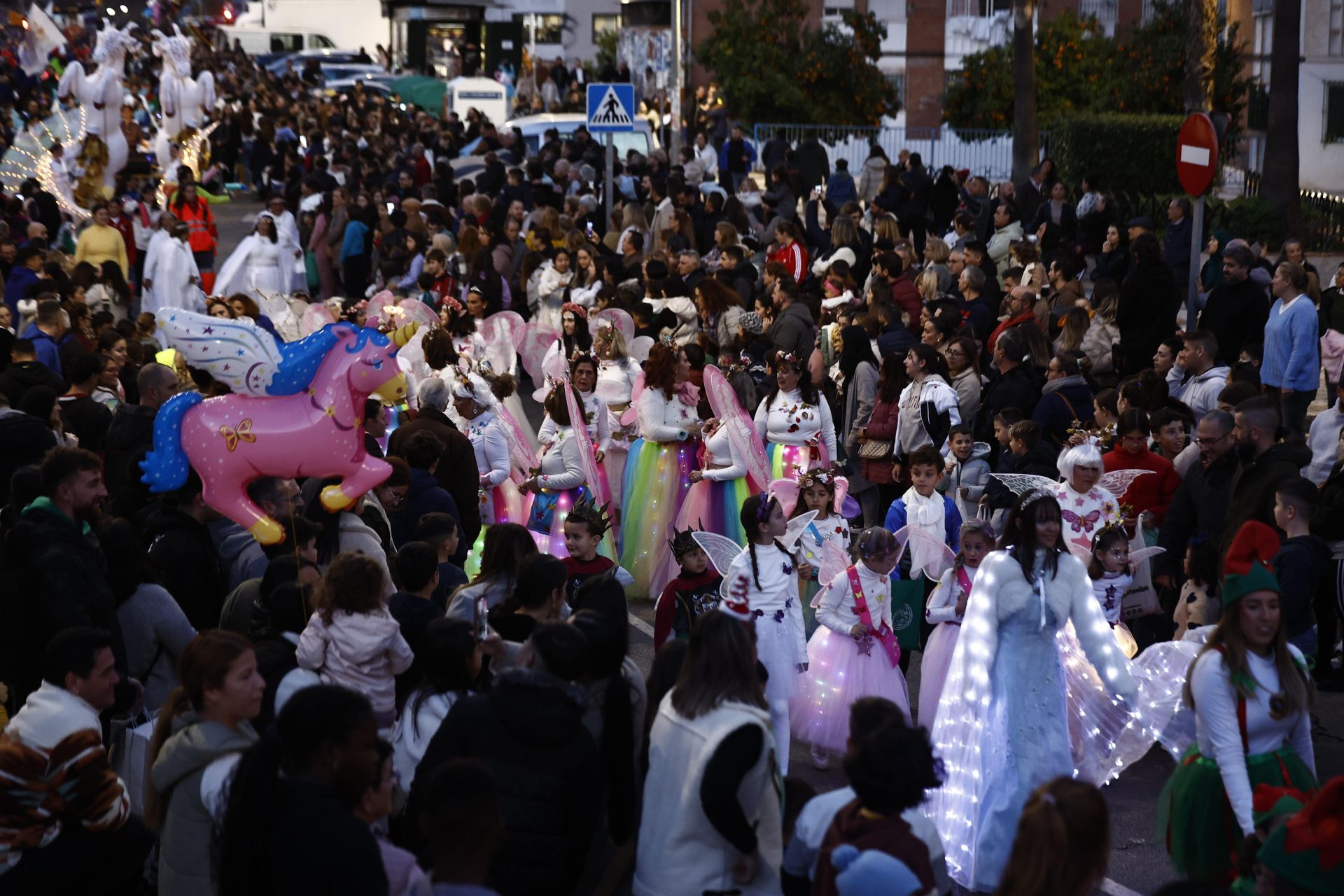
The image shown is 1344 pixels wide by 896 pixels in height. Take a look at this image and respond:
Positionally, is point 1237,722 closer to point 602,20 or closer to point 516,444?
point 516,444

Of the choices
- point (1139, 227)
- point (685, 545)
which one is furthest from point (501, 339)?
point (1139, 227)

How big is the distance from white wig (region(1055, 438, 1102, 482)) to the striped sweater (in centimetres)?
507

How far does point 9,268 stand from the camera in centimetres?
1494

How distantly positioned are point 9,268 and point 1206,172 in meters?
10.6

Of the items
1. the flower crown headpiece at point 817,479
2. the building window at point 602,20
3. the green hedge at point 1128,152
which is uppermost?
the building window at point 602,20

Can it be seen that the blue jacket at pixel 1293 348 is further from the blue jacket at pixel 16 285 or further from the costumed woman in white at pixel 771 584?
the blue jacket at pixel 16 285

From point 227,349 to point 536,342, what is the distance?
4814 millimetres

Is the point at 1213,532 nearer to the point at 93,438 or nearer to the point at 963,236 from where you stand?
the point at 93,438

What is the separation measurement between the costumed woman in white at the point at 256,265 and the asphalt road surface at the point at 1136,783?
10.1 meters

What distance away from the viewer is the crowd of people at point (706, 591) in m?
4.45

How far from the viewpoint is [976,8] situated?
138 ft

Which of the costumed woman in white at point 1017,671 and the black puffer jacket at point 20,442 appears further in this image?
the black puffer jacket at point 20,442

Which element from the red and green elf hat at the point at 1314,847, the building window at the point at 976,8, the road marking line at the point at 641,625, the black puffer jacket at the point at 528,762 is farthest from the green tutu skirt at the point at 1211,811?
the building window at the point at 976,8

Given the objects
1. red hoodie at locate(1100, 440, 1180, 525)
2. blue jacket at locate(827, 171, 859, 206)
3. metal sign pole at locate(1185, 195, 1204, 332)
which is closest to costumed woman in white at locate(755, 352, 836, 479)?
red hoodie at locate(1100, 440, 1180, 525)
